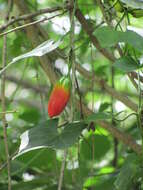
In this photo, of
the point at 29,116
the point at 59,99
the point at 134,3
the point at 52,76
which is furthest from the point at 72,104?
the point at 29,116

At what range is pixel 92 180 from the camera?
4.13ft

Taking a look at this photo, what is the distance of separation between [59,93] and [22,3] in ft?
1.42

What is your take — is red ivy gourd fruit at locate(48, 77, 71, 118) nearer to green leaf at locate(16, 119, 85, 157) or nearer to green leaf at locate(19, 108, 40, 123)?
green leaf at locate(16, 119, 85, 157)

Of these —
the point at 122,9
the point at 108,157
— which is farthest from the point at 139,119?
the point at 108,157

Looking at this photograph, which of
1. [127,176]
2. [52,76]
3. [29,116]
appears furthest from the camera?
[29,116]

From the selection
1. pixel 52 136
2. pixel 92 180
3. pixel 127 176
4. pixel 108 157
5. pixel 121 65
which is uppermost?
pixel 121 65

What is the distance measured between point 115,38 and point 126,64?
0.20 feet

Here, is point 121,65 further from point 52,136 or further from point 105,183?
point 105,183

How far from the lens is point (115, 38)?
29.3 inches

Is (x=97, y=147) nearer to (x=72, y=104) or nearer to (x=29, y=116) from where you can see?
(x=29, y=116)

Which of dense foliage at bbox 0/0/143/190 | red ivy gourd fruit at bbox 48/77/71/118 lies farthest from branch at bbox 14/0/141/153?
red ivy gourd fruit at bbox 48/77/71/118

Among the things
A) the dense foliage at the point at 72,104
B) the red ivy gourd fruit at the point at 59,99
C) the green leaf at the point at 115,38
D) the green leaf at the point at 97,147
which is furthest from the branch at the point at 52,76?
the green leaf at the point at 115,38

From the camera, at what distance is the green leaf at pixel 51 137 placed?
792mm

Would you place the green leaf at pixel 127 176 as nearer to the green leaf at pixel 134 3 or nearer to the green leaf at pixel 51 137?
the green leaf at pixel 51 137
